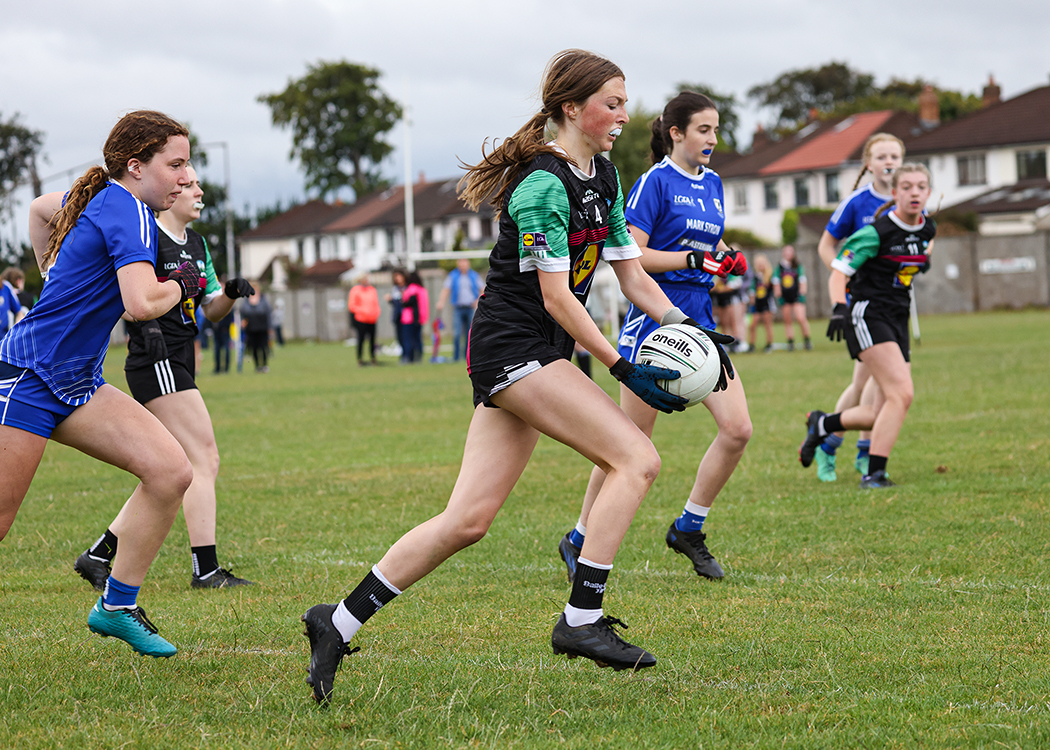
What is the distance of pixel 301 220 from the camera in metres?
103

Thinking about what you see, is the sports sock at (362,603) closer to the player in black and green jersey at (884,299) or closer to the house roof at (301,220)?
the player in black and green jersey at (884,299)

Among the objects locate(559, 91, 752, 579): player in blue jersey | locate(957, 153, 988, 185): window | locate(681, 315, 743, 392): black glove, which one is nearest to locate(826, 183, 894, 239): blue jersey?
locate(559, 91, 752, 579): player in blue jersey

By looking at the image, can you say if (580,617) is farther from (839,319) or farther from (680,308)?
(839,319)

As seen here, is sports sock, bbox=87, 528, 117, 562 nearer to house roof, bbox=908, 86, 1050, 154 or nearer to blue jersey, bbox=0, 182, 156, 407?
blue jersey, bbox=0, 182, 156, 407

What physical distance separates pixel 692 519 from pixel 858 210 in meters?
3.86

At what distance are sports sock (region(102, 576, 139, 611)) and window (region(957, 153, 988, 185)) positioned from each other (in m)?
61.7

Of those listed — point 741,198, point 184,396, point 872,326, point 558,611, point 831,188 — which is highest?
point 741,198

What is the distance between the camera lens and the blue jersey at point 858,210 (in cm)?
882

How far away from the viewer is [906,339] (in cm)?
851

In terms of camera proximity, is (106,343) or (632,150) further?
(632,150)

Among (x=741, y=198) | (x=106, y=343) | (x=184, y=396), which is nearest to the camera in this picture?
(x=106, y=343)

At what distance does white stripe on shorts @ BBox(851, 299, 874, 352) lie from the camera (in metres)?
8.33

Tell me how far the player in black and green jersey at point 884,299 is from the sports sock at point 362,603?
5.19 meters

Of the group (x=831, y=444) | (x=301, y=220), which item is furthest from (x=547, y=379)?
(x=301, y=220)
